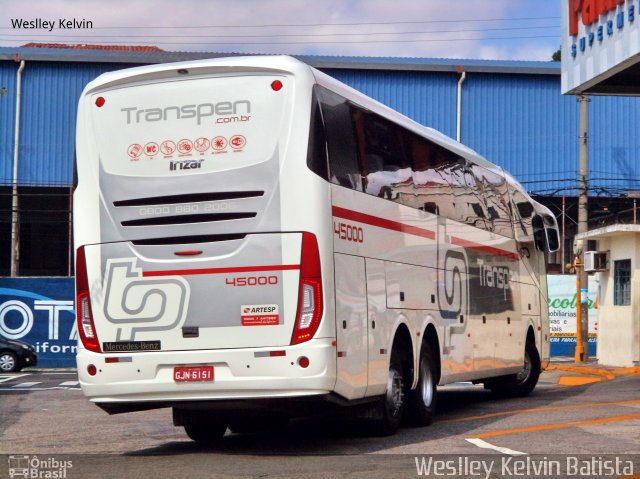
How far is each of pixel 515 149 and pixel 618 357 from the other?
1789 centimetres

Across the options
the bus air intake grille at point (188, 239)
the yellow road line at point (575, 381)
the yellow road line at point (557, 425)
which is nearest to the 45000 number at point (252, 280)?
A: the bus air intake grille at point (188, 239)

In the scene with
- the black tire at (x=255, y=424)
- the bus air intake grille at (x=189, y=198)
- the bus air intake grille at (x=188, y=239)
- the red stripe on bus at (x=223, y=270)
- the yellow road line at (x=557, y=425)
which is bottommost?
the black tire at (x=255, y=424)

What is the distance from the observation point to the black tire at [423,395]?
46.4 feet

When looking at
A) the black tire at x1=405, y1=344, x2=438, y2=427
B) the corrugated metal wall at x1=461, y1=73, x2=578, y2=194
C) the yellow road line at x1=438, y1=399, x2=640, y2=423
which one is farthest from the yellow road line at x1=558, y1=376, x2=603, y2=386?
the corrugated metal wall at x1=461, y1=73, x2=578, y2=194

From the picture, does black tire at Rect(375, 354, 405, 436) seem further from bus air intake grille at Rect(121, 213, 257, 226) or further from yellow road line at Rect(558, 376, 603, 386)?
yellow road line at Rect(558, 376, 603, 386)

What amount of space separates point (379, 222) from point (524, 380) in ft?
29.3

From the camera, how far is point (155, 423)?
15953 millimetres

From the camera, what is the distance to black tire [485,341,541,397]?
20.6 metres

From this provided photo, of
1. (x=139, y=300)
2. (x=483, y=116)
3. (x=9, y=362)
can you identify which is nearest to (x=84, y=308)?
(x=139, y=300)

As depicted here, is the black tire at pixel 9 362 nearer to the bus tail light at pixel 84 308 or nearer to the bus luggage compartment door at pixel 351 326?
the bus tail light at pixel 84 308

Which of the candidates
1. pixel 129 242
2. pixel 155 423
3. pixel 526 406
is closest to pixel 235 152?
pixel 129 242

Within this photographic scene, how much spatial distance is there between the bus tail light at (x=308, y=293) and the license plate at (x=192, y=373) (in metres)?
0.89

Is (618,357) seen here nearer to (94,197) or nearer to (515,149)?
(515,149)

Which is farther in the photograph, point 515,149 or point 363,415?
point 515,149
